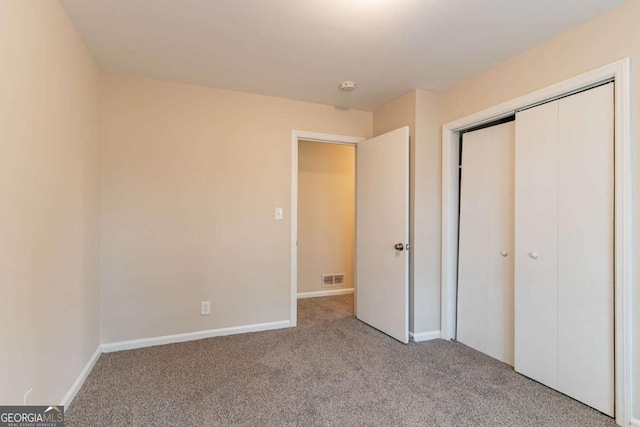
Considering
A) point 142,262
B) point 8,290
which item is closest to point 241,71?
point 142,262

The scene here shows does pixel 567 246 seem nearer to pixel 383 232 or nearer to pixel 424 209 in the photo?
pixel 424 209

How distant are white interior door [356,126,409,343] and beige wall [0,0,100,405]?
7.95ft

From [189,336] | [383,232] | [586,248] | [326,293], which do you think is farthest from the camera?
[326,293]

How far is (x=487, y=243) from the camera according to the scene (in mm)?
2676

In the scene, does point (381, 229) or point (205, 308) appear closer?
point (205, 308)

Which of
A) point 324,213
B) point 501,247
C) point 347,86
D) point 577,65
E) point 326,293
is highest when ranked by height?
point 347,86

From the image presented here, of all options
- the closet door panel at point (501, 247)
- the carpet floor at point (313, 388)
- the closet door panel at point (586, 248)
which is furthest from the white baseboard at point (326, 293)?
the closet door panel at point (586, 248)

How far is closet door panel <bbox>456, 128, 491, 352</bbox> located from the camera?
2693mm

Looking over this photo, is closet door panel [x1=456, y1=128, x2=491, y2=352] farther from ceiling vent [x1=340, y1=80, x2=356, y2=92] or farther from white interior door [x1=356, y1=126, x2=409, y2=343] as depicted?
ceiling vent [x1=340, y1=80, x2=356, y2=92]

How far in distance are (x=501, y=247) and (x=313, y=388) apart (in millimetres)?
1793

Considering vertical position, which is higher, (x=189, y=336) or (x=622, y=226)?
(x=622, y=226)

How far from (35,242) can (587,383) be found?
3110 mm

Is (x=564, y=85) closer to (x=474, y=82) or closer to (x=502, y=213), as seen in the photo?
(x=474, y=82)

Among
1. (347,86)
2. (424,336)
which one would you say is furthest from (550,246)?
(347,86)
